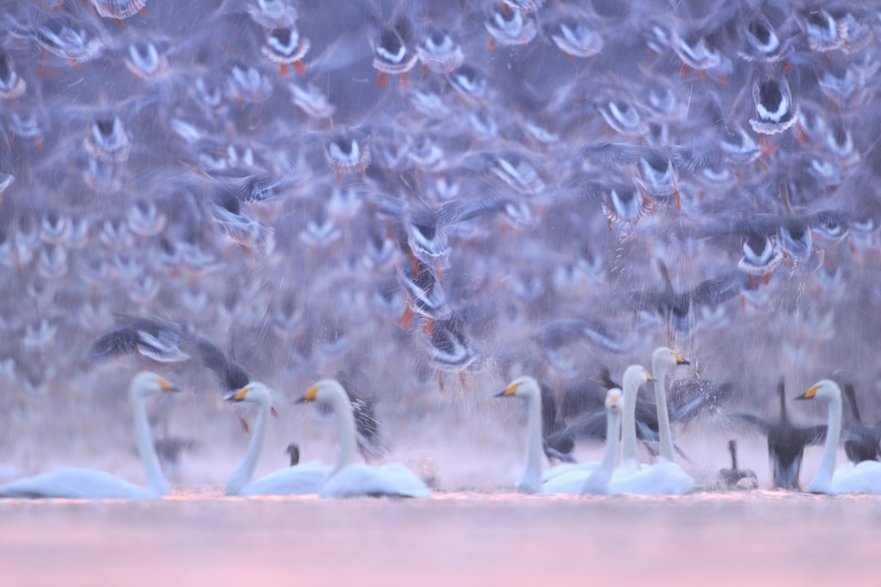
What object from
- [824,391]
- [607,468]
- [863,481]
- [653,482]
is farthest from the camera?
[824,391]

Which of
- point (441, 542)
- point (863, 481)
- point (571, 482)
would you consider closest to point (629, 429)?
point (571, 482)

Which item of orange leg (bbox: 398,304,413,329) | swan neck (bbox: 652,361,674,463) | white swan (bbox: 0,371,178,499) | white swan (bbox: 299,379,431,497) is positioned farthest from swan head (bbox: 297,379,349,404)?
orange leg (bbox: 398,304,413,329)

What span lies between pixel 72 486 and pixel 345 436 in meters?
1.15

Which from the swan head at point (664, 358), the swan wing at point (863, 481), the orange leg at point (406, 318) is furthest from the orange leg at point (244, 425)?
the swan wing at point (863, 481)

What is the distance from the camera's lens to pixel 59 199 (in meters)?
9.57

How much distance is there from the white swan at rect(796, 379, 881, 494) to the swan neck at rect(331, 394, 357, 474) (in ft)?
6.83

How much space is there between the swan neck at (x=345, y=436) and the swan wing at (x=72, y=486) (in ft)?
2.91

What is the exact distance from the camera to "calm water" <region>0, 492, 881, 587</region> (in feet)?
13.4

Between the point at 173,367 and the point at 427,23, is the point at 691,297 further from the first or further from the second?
the point at 173,367

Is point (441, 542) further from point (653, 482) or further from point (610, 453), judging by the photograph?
point (653, 482)

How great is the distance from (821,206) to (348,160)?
2642 mm

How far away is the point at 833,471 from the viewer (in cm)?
769

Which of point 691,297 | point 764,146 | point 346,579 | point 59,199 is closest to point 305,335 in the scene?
→ point 59,199

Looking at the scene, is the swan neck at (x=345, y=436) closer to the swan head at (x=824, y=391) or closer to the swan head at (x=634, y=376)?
the swan head at (x=634, y=376)
